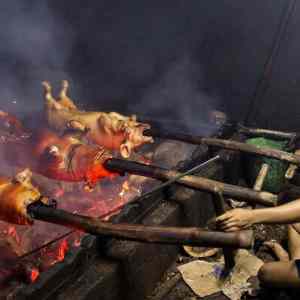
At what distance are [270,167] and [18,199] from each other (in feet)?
15.7

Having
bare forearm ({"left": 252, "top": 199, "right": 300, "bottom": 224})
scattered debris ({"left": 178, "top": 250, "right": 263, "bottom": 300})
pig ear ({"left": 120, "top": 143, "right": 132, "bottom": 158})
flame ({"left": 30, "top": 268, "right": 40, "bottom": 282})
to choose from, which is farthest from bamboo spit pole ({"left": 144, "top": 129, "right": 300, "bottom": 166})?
flame ({"left": 30, "top": 268, "right": 40, "bottom": 282})

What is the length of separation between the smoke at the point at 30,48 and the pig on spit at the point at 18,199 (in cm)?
650

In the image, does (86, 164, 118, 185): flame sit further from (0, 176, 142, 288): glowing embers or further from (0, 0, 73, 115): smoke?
(0, 0, 73, 115): smoke

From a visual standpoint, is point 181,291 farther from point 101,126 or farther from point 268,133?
point 268,133

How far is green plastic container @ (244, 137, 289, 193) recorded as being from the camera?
7027mm

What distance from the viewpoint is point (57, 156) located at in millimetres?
5852

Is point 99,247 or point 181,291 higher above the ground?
point 99,247

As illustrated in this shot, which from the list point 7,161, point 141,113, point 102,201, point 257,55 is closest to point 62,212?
point 102,201

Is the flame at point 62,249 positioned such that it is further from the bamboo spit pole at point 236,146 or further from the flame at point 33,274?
the bamboo spit pole at point 236,146

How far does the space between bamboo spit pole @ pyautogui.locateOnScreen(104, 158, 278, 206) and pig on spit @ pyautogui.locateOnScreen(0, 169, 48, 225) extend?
1.25 metres

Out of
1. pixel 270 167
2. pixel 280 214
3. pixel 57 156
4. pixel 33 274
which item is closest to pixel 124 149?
pixel 57 156

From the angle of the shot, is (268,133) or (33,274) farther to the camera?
(268,133)

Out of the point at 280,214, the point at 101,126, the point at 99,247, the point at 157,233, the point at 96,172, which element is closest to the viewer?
the point at 157,233

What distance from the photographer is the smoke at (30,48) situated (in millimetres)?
11445
